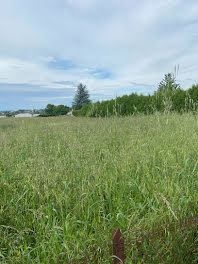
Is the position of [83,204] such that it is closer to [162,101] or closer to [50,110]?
[162,101]

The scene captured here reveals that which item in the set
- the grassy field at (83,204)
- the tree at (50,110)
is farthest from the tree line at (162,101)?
the tree at (50,110)

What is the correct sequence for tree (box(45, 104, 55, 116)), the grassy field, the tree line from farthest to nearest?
1. tree (box(45, 104, 55, 116))
2. the tree line
3. the grassy field

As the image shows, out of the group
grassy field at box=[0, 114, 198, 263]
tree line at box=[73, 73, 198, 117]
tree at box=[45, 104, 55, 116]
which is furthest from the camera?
tree at box=[45, 104, 55, 116]

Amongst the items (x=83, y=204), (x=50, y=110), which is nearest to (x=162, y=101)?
(x=83, y=204)

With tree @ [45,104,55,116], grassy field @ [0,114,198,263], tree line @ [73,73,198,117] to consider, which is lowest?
grassy field @ [0,114,198,263]

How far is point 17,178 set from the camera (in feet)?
7.63

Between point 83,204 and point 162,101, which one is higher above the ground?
point 162,101

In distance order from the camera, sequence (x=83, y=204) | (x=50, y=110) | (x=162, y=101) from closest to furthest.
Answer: (x=83, y=204) < (x=162, y=101) < (x=50, y=110)

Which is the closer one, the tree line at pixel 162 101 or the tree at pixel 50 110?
the tree line at pixel 162 101

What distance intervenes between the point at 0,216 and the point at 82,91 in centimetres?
3493

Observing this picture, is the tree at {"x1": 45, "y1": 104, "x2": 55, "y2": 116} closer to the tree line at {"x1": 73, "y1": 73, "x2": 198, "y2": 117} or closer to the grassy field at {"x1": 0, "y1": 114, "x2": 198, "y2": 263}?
the tree line at {"x1": 73, "y1": 73, "x2": 198, "y2": 117}

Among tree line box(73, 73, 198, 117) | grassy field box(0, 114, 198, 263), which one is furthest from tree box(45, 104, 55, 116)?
grassy field box(0, 114, 198, 263)

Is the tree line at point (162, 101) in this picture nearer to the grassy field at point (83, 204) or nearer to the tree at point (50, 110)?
the grassy field at point (83, 204)

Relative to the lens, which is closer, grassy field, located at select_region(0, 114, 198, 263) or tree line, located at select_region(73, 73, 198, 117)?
grassy field, located at select_region(0, 114, 198, 263)
